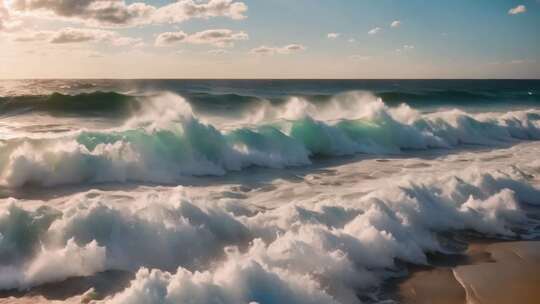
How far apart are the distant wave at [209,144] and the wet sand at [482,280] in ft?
25.0

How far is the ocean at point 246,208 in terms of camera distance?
5852 millimetres

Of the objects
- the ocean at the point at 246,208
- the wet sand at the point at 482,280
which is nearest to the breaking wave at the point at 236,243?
the ocean at the point at 246,208

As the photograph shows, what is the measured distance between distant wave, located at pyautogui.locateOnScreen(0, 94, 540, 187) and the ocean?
0.05 metres

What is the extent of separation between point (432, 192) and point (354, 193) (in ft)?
5.45

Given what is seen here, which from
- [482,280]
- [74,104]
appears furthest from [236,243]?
[74,104]

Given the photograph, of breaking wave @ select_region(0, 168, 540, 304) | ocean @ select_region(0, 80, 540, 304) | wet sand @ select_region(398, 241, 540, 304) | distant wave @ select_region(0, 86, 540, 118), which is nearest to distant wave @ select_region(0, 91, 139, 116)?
distant wave @ select_region(0, 86, 540, 118)

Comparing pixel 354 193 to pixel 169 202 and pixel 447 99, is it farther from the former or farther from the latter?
pixel 447 99

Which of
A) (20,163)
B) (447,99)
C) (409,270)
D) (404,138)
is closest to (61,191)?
(20,163)

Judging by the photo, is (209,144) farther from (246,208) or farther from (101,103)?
(101,103)

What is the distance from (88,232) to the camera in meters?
6.88

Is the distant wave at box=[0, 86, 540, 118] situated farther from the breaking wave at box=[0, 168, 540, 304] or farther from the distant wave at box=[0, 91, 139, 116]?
the breaking wave at box=[0, 168, 540, 304]

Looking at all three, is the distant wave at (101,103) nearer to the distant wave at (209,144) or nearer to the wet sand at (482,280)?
the distant wave at (209,144)

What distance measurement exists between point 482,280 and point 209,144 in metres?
9.74

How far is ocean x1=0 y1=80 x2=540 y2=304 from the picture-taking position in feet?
19.2
